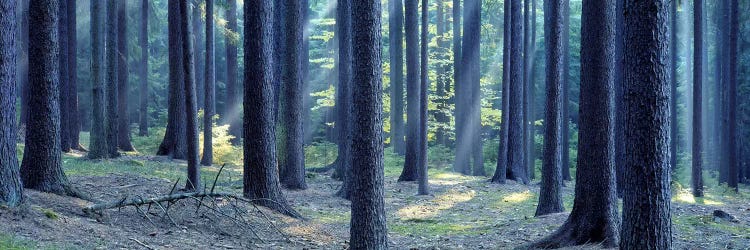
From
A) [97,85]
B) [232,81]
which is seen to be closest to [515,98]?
[97,85]

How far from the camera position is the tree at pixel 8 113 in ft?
30.0

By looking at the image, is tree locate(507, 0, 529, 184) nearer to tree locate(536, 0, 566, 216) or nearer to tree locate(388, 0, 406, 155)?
tree locate(388, 0, 406, 155)

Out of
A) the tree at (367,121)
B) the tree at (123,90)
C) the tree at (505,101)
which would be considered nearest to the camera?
the tree at (367,121)

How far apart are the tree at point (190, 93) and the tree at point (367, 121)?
5024 millimetres

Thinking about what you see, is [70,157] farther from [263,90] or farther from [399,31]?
[399,31]

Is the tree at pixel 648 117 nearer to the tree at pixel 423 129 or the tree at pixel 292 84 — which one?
the tree at pixel 292 84

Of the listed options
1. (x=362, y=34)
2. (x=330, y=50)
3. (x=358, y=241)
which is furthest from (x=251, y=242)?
(x=330, y=50)

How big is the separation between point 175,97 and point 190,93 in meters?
10.3

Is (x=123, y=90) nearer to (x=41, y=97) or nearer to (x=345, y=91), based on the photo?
(x=345, y=91)

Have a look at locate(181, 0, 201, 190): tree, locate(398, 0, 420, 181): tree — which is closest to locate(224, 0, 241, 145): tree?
locate(398, 0, 420, 181): tree

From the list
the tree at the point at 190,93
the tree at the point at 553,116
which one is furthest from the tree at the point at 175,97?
the tree at the point at 553,116

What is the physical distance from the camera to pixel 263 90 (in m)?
12.8

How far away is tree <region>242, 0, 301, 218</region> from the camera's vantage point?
1277 centimetres

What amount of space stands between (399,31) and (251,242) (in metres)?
19.5
